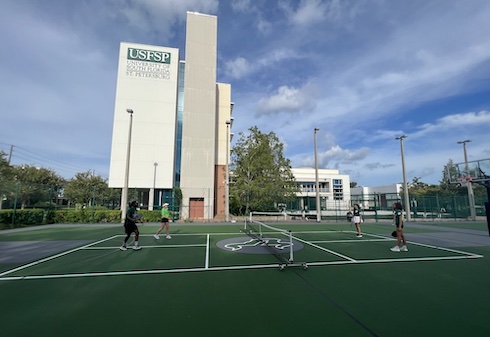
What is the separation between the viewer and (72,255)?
28.5 feet

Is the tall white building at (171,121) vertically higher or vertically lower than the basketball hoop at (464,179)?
higher

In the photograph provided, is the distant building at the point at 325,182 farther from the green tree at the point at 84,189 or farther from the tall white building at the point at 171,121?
the green tree at the point at 84,189

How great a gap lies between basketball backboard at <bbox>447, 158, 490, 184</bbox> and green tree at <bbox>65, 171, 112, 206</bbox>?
171ft

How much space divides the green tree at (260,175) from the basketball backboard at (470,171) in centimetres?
1563

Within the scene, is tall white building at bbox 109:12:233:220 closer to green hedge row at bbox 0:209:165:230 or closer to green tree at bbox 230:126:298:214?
green tree at bbox 230:126:298:214

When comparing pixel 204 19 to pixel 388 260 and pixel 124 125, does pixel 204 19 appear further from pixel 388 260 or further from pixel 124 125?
pixel 388 260

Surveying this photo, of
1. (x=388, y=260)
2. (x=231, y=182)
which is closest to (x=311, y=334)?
(x=388, y=260)

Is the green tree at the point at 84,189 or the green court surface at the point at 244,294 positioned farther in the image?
the green tree at the point at 84,189

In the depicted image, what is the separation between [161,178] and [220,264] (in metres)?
29.0

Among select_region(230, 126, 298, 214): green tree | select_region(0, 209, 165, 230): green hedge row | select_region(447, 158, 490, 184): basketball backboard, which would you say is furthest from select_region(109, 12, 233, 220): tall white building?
select_region(447, 158, 490, 184): basketball backboard

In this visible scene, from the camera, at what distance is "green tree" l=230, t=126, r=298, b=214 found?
28875 mm

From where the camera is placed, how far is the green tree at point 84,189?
151 ft

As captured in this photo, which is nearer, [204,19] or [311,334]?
[311,334]

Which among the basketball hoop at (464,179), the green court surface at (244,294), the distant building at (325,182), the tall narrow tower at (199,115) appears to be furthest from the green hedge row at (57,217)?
the distant building at (325,182)
